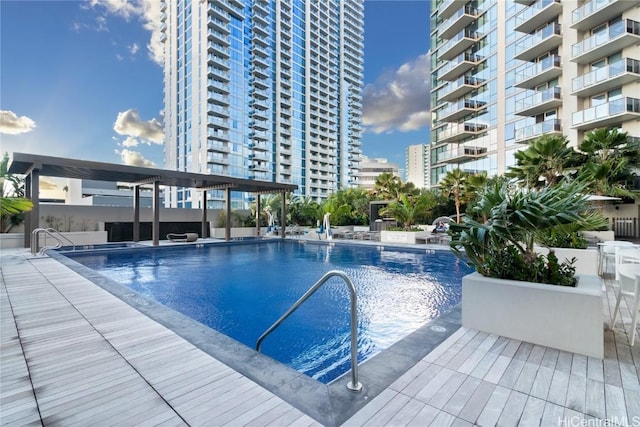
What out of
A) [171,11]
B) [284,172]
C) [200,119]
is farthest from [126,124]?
[284,172]

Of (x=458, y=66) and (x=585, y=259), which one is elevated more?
(x=458, y=66)

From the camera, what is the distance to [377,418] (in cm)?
200

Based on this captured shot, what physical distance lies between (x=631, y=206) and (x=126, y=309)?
23010mm

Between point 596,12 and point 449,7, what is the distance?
1442 cm

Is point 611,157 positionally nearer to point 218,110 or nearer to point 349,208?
point 349,208

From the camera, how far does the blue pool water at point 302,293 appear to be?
4.32m

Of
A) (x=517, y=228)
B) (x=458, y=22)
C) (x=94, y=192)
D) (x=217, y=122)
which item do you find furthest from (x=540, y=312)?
(x=94, y=192)

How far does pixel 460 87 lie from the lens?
2691 centimetres

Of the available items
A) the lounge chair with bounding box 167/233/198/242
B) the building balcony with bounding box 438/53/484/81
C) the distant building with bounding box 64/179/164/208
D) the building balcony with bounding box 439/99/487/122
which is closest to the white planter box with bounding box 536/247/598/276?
the lounge chair with bounding box 167/233/198/242

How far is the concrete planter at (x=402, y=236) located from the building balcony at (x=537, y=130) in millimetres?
10575

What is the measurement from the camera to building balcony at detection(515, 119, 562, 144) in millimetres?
19203

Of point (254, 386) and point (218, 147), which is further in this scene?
point (218, 147)

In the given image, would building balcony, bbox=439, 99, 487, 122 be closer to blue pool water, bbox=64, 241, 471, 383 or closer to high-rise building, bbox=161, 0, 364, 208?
blue pool water, bbox=64, 241, 471, 383

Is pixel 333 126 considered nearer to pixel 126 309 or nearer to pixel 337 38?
pixel 337 38
